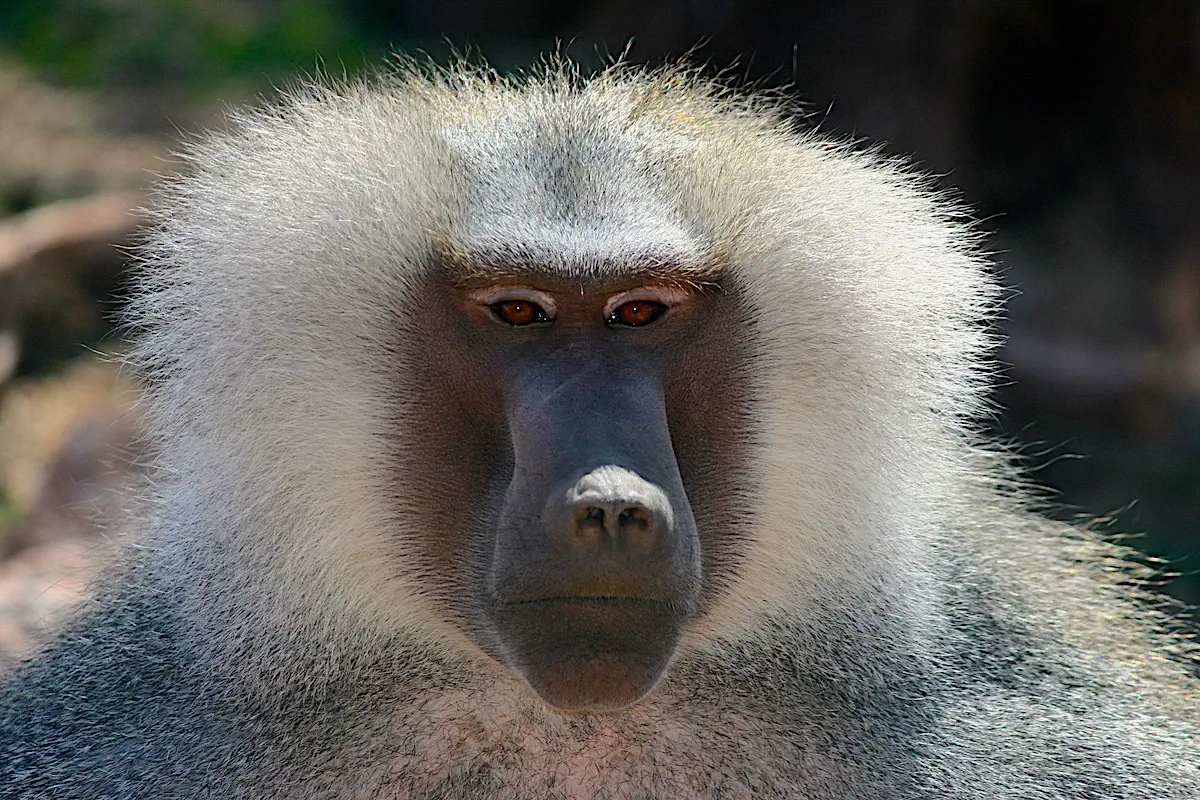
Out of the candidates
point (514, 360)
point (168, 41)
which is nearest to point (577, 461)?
point (514, 360)

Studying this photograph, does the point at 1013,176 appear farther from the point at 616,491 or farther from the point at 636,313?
the point at 616,491

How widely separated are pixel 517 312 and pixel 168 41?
295 inches

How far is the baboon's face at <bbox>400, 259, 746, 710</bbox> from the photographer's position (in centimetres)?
205

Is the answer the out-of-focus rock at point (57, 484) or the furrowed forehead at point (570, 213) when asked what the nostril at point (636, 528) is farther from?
the out-of-focus rock at point (57, 484)

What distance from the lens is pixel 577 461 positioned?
6.77ft

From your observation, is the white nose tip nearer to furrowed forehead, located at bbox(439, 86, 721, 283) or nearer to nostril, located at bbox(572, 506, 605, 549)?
nostril, located at bbox(572, 506, 605, 549)

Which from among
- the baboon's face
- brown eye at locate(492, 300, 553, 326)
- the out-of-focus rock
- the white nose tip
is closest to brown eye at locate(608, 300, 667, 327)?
the baboon's face

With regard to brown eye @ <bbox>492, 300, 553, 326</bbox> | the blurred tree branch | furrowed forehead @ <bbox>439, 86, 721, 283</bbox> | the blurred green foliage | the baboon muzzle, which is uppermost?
the blurred green foliage

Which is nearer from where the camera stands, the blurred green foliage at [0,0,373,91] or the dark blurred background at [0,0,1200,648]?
the dark blurred background at [0,0,1200,648]

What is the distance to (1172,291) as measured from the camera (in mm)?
7730

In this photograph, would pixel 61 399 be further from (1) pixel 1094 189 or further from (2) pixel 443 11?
(1) pixel 1094 189

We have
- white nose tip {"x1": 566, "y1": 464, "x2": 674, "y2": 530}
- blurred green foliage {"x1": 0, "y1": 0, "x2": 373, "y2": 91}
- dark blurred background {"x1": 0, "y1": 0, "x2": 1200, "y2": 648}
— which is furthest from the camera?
blurred green foliage {"x1": 0, "y1": 0, "x2": 373, "y2": 91}

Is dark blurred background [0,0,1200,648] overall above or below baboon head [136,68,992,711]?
above

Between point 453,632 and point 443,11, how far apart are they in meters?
8.14
